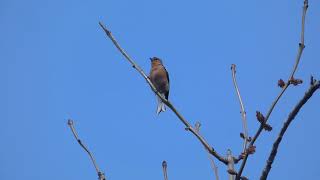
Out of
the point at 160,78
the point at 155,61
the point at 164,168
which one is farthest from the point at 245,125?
the point at 155,61

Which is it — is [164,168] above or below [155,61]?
below

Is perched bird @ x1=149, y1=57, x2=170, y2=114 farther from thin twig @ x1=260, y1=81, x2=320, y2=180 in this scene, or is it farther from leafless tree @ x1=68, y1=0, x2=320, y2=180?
thin twig @ x1=260, y1=81, x2=320, y2=180

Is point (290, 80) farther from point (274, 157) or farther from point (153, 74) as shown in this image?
point (153, 74)

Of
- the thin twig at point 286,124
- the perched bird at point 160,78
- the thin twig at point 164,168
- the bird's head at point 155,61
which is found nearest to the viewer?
the thin twig at point 286,124

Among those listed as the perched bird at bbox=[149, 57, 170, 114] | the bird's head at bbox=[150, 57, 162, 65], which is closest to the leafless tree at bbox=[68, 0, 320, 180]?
the perched bird at bbox=[149, 57, 170, 114]

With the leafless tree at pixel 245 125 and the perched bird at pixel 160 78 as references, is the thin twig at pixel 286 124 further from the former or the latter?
the perched bird at pixel 160 78

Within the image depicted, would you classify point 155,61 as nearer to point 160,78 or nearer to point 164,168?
point 160,78

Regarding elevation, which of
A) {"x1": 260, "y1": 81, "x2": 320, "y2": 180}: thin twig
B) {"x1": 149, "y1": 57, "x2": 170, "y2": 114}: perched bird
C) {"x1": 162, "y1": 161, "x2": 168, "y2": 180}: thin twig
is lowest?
{"x1": 260, "y1": 81, "x2": 320, "y2": 180}: thin twig

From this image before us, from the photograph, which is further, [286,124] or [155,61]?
[155,61]

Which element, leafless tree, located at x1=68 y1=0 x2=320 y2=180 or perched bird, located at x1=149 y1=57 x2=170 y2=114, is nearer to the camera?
leafless tree, located at x1=68 y1=0 x2=320 y2=180

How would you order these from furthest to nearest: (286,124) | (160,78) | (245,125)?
(160,78) → (245,125) → (286,124)

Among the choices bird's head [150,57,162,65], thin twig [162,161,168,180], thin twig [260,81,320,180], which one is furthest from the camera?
bird's head [150,57,162,65]

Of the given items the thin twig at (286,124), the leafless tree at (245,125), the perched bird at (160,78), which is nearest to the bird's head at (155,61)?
the perched bird at (160,78)

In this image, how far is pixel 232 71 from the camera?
3.95 metres
